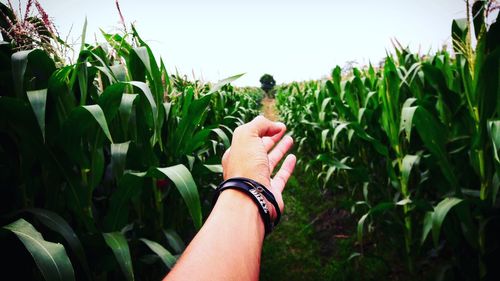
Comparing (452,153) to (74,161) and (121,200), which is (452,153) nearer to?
(121,200)

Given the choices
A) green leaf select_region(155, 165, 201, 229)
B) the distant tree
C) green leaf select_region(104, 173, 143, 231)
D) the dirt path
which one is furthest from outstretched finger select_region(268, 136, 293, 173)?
the distant tree

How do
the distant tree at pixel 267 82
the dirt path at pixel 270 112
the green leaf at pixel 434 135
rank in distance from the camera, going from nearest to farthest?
the green leaf at pixel 434 135 → the dirt path at pixel 270 112 → the distant tree at pixel 267 82

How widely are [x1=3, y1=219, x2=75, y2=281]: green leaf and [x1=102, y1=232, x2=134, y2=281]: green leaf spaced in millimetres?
159

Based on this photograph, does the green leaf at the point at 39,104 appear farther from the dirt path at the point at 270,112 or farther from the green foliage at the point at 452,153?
the dirt path at the point at 270,112

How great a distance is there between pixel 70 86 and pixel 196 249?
0.78 m

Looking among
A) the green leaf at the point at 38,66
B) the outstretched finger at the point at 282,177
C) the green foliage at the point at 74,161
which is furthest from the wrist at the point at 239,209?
the green leaf at the point at 38,66

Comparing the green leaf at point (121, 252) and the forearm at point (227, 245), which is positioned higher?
the forearm at point (227, 245)

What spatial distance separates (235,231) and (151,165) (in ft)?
2.07

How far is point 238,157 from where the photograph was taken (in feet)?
3.03

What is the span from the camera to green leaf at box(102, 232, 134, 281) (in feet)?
2.57

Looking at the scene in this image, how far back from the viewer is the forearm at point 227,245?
0.58 m

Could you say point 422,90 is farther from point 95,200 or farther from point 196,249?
point 95,200

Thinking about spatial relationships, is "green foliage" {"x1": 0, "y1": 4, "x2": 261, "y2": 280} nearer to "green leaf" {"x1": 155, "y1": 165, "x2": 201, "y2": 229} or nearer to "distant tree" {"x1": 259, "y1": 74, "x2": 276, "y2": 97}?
"green leaf" {"x1": 155, "y1": 165, "x2": 201, "y2": 229}

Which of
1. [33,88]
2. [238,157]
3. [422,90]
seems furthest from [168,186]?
[422,90]
